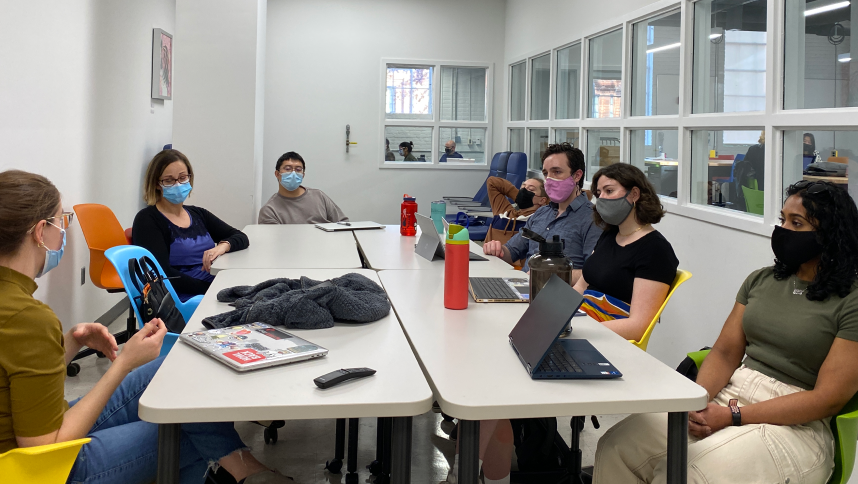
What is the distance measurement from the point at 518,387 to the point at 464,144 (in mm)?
6863

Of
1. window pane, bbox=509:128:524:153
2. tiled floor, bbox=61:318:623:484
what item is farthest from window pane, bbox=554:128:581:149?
tiled floor, bbox=61:318:623:484

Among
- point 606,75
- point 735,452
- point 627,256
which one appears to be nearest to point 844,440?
point 735,452

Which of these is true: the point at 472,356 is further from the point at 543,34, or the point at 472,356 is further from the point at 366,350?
the point at 543,34

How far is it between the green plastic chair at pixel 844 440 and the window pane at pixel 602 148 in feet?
10.9

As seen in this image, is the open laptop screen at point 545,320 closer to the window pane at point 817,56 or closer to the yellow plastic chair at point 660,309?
the yellow plastic chair at point 660,309

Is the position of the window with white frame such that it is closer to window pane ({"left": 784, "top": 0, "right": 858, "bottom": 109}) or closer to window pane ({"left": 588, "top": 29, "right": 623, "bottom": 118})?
window pane ({"left": 588, "top": 29, "right": 623, "bottom": 118})

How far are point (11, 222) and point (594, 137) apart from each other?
4.56 meters

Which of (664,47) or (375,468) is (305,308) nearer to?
(375,468)

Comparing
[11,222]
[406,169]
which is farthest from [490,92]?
[11,222]

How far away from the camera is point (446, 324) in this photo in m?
1.86

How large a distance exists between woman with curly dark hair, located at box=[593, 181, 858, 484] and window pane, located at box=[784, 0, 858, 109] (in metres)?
1.17

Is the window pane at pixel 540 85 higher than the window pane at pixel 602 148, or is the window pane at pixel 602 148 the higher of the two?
the window pane at pixel 540 85

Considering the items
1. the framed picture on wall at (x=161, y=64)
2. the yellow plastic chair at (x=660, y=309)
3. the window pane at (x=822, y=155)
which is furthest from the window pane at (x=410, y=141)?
the yellow plastic chair at (x=660, y=309)

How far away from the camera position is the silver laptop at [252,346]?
1477 mm
